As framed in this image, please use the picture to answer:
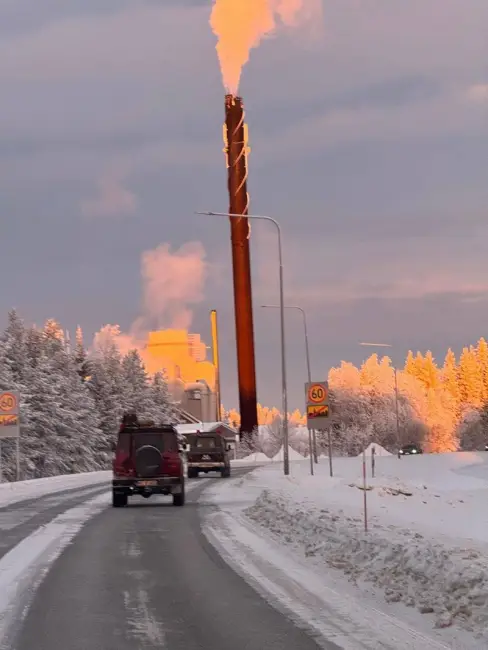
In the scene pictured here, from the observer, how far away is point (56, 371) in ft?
318

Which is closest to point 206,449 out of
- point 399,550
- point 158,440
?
point 158,440

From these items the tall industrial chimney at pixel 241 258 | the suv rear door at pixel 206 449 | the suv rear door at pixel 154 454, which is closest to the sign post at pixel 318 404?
the suv rear door at pixel 206 449

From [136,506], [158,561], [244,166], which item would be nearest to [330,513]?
[158,561]

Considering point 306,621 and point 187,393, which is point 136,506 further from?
point 187,393

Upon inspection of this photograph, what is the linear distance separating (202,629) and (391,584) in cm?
310

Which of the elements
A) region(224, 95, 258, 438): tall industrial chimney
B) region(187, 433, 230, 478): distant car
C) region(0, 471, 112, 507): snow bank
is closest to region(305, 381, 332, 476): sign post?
region(0, 471, 112, 507): snow bank

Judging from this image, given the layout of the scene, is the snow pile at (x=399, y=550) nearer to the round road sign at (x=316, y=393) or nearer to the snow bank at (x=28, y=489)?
the round road sign at (x=316, y=393)

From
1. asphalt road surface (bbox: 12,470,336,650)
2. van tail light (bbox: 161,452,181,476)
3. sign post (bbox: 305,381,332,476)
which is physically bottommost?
asphalt road surface (bbox: 12,470,336,650)

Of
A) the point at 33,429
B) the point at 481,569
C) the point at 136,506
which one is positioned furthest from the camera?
the point at 33,429

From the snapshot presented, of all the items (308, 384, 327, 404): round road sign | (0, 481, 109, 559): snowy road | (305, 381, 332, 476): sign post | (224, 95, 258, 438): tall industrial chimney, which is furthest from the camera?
(224, 95, 258, 438): tall industrial chimney

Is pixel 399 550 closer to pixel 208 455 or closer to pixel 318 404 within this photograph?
pixel 318 404

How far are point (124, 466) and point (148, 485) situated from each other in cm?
84

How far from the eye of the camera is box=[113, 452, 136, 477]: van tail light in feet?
102

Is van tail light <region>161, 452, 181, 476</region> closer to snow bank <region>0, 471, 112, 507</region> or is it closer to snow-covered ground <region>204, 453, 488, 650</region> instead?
snow-covered ground <region>204, 453, 488, 650</region>
